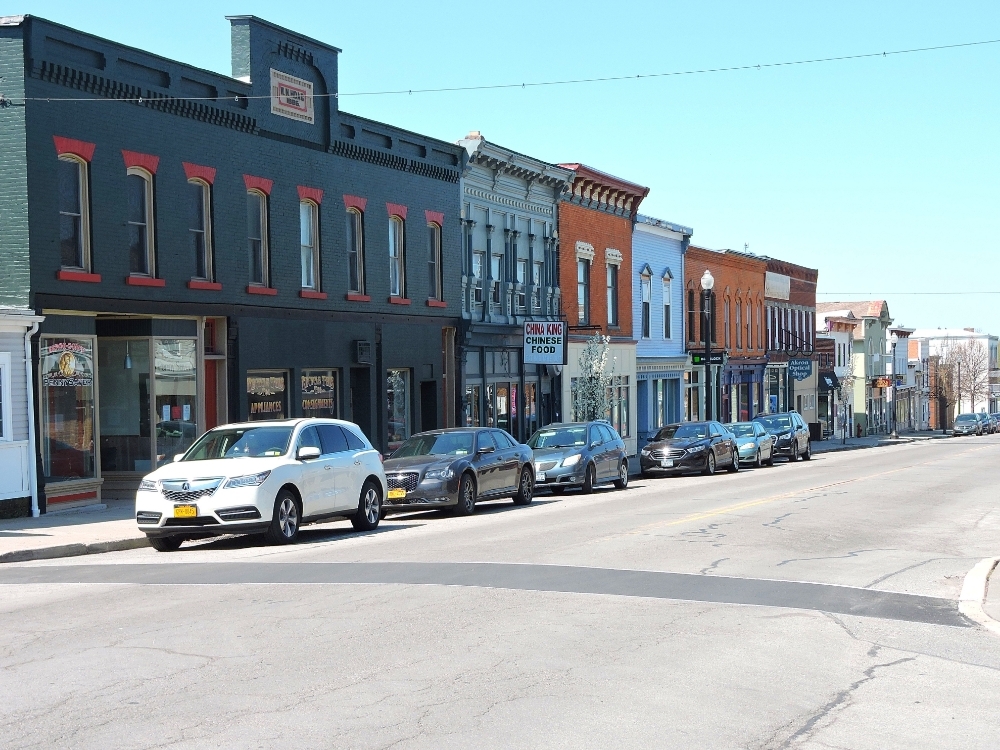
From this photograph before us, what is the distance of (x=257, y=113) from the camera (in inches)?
1091

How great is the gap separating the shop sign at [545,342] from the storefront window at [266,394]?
11.2 m

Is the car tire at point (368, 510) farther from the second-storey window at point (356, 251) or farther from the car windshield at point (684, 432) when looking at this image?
the car windshield at point (684, 432)

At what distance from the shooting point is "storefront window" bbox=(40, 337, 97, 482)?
73.0 ft

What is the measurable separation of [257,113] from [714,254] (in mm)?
34087

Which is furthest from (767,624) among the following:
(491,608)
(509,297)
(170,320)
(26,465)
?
(509,297)

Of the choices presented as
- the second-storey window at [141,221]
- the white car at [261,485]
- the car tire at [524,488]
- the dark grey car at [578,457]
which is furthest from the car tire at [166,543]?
the dark grey car at [578,457]

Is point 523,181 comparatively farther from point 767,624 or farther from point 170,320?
point 767,624

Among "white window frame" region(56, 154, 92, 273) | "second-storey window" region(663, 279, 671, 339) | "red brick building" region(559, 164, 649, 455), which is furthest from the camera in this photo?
"second-storey window" region(663, 279, 671, 339)

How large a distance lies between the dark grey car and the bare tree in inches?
3741

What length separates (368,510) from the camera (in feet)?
63.7

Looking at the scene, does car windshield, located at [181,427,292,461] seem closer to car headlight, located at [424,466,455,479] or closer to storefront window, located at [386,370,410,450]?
car headlight, located at [424,466,455,479]

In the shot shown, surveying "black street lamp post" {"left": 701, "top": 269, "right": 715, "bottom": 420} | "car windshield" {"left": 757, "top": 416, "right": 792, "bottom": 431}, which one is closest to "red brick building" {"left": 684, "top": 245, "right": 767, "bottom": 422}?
"black street lamp post" {"left": 701, "top": 269, "right": 715, "bottom": 420}

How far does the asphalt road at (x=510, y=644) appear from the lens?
736 centimetres

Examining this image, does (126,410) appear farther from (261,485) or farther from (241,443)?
(261,485)
